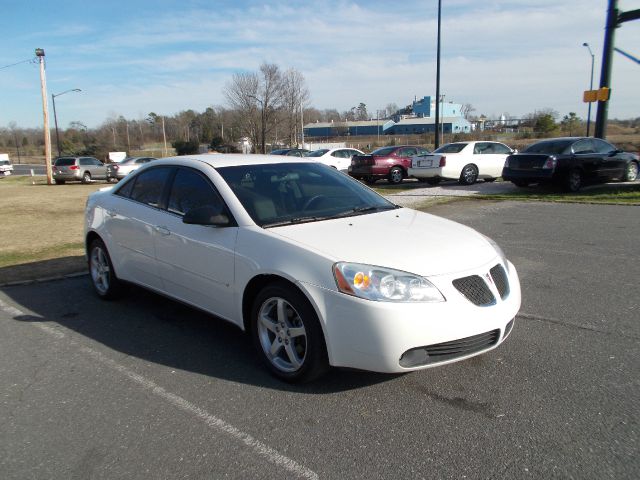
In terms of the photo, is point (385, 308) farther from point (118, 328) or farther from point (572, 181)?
point (572, 181)

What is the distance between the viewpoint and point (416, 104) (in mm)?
145000

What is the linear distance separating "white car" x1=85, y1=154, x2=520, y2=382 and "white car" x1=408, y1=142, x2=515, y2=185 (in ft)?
44.5

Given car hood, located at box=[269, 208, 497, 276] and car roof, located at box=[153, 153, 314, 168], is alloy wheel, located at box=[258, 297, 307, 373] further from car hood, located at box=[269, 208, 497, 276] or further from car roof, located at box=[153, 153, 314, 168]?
car roof, located at box=[153, 153, 314, 168]

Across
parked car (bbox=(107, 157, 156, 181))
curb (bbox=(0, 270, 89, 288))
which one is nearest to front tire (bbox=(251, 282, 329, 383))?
curb (bbox=(0, 270, 89, 288))

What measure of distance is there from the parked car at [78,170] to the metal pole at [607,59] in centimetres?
2706

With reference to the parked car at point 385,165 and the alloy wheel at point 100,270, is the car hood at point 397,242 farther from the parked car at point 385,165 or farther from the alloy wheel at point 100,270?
the parked car at point 385,165

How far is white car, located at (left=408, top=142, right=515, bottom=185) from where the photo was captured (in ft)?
58.2

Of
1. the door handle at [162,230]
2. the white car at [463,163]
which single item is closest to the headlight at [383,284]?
the door handle at [162,230]

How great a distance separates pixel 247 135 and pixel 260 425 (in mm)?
53286

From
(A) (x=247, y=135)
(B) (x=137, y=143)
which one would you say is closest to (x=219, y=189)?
(A) (x=247, y=135)

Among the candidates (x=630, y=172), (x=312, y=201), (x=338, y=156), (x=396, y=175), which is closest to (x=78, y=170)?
(x=338, y=156)

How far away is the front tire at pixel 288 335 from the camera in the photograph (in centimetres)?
326

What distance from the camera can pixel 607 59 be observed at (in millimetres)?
16984

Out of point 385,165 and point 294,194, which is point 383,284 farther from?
point 385,165
